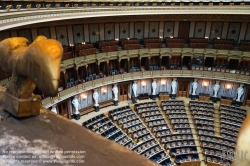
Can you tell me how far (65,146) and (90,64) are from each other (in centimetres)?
2270

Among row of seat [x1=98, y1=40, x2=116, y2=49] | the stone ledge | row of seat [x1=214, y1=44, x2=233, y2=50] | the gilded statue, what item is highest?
the gilded statue

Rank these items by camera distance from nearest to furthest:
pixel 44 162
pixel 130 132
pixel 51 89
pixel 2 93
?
pixel 51 89
pixel 44 162
pixel 2 93
pixel 130 132

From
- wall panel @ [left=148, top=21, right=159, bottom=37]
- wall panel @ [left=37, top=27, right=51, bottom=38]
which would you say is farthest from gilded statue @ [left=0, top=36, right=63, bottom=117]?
wall panel @ [left=148, top=21, right=159, bottom=37]

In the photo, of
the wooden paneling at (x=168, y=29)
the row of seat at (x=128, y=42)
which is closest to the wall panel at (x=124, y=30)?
the row of seat at (x=128, y=42)

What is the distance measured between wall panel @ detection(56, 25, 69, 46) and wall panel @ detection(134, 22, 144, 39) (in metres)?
9.17

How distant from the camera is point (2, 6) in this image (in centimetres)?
1681

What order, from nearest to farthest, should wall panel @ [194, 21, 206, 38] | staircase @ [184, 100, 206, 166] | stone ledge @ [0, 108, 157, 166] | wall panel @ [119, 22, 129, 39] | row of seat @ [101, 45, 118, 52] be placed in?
stone ledge @ [0, 108, 157, 166]
staircase @ [184, 100, 206, 166]
row of seat @ [101, 45, 118, 52]
wall panel @ [119, 22, 129, 39]
wall panel @ [194, 21, 206, 38]

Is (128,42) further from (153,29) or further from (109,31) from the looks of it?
(153,29)

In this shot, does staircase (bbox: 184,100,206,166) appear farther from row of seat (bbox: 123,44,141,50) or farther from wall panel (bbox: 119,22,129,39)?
wall panel (bbox: 119,22,129,39)

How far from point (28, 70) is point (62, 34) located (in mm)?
22727

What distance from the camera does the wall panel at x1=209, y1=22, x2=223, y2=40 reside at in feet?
91.8

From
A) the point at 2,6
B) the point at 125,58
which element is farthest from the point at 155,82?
the point at 2,6

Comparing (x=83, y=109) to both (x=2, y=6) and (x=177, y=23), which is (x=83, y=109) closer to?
(x=2, y=6)

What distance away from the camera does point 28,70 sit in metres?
1.91
